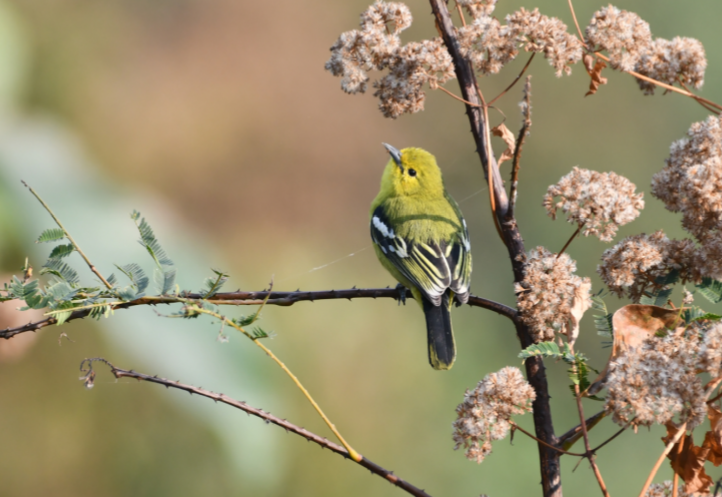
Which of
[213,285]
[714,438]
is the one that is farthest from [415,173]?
[714,438]

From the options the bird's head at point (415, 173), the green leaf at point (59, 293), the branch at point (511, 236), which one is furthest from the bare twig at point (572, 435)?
the bird's head at point (415, 173)

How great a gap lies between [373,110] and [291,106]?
706 millimetres

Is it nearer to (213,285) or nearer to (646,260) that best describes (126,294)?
(213,285)

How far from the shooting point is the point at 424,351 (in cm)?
Answer: 409

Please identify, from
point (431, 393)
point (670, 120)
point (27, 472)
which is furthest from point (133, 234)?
point (670, 120)

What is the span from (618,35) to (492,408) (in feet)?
2.33

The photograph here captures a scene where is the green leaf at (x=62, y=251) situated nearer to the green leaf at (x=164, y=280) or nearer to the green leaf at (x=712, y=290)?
the green leaf at (x=164, y=280)

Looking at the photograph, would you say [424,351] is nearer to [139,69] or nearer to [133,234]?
[133,234]

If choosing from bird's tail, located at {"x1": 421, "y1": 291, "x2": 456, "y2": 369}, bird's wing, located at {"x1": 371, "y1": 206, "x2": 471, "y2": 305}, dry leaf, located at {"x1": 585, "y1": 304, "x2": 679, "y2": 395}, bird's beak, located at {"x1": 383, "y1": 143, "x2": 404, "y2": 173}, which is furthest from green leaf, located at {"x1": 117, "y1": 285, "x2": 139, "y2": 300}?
bird's beak, located at {"x1": 383, "y1": 143, "x2": 404, "y2": 173}

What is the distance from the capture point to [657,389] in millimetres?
817

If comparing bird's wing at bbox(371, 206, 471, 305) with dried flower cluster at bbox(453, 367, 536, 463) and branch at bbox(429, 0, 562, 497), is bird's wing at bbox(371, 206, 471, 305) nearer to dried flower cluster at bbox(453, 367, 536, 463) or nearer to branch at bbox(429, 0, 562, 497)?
branch at bbox(429, 0, 562, 497)

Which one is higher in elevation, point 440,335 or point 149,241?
point 440,335

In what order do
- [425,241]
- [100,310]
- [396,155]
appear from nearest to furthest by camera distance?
[100,310], [425,241], [396,155]

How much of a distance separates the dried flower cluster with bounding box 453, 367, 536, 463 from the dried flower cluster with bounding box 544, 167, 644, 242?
27 cm
